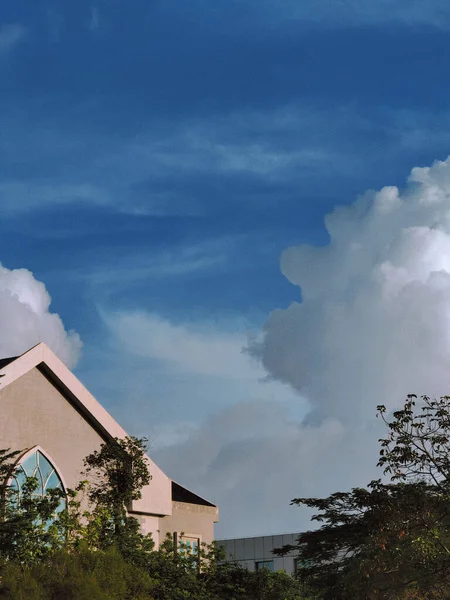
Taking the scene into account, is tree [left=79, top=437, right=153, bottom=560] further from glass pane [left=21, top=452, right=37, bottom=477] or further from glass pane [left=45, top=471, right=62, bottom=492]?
glass pane [left=21, top=452, right=37, bottom=477]

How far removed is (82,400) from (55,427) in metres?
1.18

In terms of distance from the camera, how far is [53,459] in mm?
25828

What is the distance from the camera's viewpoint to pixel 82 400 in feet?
88.8

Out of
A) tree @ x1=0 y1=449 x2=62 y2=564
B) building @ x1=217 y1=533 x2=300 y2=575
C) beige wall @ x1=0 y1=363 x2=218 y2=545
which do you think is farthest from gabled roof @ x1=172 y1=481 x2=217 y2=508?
building @ x1=217 y1=533 x2=300 y2=575

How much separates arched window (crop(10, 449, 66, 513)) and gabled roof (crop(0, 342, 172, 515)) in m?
2.00

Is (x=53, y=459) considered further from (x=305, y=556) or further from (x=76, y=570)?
(x=305, y=556)

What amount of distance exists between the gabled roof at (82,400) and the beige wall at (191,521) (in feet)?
2.10

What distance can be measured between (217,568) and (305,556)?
3.40 m

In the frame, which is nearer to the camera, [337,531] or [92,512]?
[92,512]

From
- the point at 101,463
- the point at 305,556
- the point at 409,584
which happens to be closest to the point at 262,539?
the point at 305,556

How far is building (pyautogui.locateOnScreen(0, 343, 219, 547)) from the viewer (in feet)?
82.1

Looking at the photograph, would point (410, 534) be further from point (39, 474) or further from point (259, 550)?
point (259, 550)

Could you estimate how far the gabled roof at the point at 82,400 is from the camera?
25359mm

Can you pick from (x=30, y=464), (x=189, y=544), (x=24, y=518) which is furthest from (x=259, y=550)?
(x=24, y=518)
